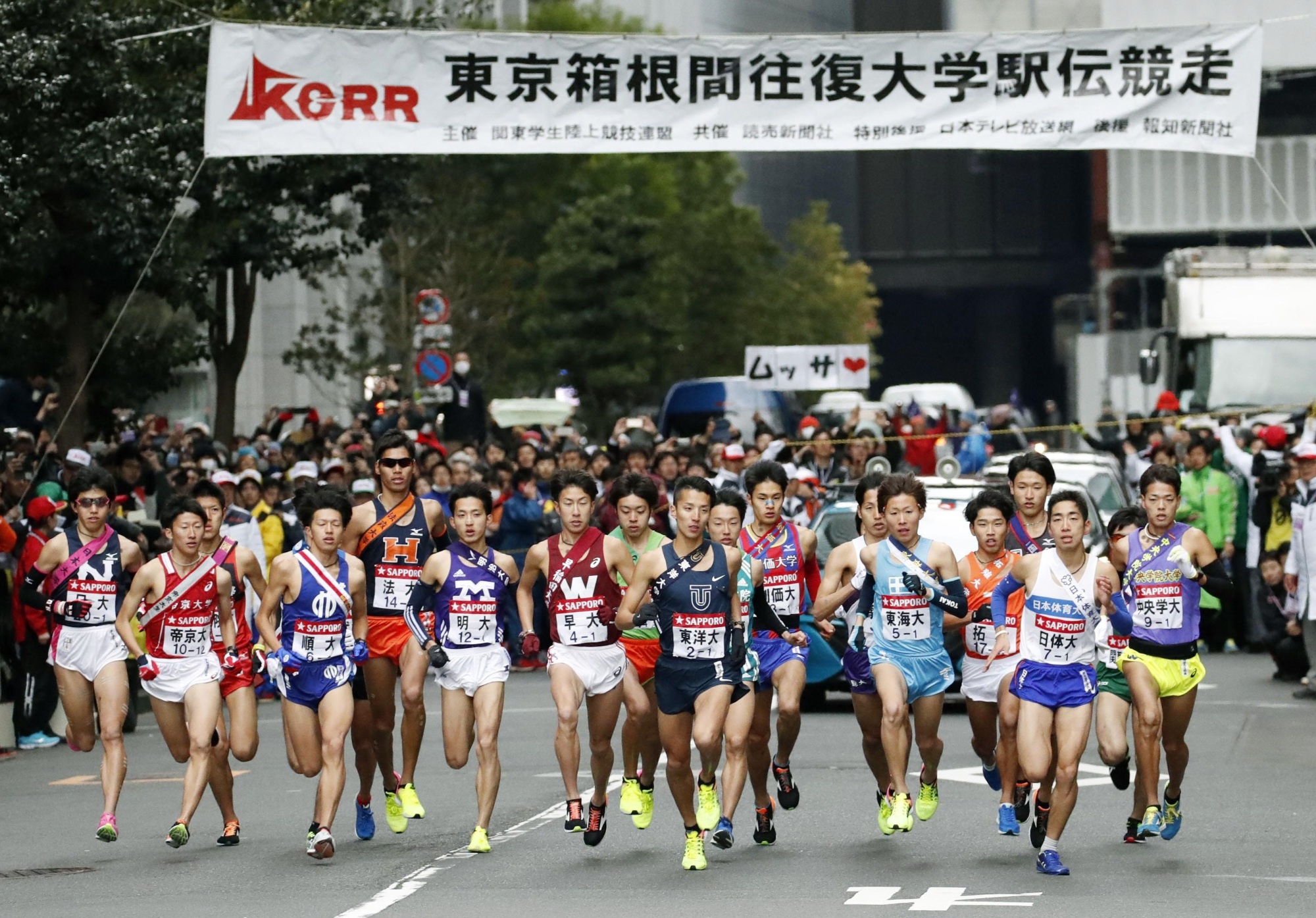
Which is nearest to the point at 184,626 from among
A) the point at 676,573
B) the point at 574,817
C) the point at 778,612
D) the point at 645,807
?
the point at 574,817

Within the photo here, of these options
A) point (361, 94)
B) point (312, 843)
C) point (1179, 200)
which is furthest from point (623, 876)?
point (1179, 200)

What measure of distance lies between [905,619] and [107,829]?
3.94 metres

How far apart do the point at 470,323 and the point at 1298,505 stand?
32.2 m

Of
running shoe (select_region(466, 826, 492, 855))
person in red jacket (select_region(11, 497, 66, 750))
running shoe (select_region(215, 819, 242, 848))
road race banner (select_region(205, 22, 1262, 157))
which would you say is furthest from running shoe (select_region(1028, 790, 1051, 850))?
road race banner (select_region(205, 22, 1262, 157))

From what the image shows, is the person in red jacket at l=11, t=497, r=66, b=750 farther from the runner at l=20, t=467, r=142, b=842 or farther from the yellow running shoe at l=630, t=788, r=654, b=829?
the yellow running shoe at l=630, t=788, r=654, b=829

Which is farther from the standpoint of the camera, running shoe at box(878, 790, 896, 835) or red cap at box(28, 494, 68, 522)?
red cap at box(28, 494, 68, 522)

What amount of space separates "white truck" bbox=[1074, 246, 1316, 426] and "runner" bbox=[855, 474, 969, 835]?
18.6 metres

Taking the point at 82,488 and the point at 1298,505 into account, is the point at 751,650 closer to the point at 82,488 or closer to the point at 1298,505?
the point at 82,488

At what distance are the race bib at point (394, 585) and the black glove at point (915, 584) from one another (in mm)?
2558

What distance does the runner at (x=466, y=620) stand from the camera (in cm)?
1112

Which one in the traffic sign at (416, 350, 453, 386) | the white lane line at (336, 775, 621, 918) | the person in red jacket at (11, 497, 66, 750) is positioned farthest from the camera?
the traffic sign at (416, 350, 453, 386)

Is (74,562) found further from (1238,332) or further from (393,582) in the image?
(1238,332)

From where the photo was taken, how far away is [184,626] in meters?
11.4

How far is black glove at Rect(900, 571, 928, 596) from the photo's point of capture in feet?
35.9
